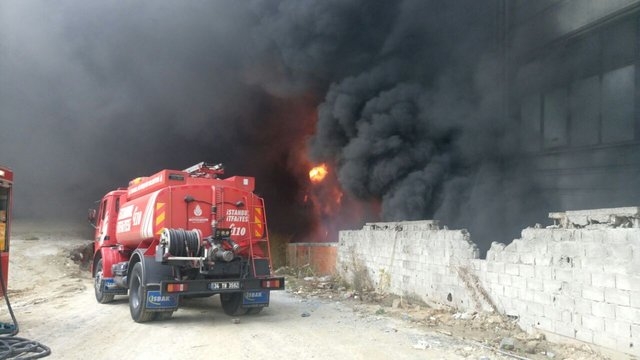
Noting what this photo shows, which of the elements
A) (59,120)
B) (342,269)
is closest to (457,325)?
(342,269)

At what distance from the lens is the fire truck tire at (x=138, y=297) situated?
8406mm

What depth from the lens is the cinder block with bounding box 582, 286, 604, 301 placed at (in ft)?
19.9

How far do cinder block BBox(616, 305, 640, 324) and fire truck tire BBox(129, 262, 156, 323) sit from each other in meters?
6.98

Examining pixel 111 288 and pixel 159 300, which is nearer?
pixel 159 300

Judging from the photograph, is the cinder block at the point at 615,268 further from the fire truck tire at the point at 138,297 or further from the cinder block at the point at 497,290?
the fire truck tire at the point at 138,297

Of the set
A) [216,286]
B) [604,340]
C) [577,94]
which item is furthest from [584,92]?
[216,286]

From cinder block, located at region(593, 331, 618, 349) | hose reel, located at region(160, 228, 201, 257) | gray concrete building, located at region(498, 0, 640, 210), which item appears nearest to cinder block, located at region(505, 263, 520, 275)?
cinder block, located at region(593, 331, 618, 349)

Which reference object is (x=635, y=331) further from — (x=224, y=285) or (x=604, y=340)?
(x=224, y=285)

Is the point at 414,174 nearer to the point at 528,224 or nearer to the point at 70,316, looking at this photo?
the point at 528,224

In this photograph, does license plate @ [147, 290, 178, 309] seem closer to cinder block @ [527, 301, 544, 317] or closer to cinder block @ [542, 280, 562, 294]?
cinder block @ [527, 301, 544, 317]

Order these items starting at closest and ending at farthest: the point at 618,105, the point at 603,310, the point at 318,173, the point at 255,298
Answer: the point at 603,310
the point at 255,298
the point at 618,105
the point at 318,173

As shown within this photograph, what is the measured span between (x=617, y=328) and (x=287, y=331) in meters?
4.70

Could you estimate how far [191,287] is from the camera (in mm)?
8289

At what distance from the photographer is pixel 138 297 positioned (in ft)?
28.6
